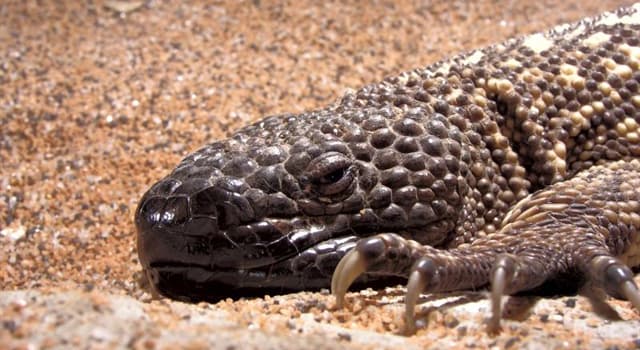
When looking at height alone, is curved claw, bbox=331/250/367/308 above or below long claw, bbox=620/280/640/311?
above

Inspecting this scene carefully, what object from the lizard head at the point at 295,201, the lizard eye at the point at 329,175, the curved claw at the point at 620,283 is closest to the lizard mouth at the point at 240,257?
the lizard head at the point at 295,201

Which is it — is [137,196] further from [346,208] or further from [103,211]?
[346,208]

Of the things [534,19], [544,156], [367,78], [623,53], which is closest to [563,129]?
[544,156]

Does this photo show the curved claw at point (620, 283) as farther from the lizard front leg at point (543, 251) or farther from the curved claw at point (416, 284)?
the curved claw at point (416, 284)

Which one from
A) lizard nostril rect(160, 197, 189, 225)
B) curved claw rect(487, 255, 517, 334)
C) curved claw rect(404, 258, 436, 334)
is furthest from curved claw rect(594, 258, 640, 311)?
lizard nostril rect(160, 197, 189, 225)

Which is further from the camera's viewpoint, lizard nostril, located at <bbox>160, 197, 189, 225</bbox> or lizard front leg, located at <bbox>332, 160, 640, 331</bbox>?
lizard nostril, located at <bbox>160, 197, 189, 225</bbox>

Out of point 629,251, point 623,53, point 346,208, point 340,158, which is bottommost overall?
point 629,251

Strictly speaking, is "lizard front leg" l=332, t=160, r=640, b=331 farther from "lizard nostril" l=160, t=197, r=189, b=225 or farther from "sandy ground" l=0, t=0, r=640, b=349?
"lizard nostril" l=160, t=197, r=189, b=225
